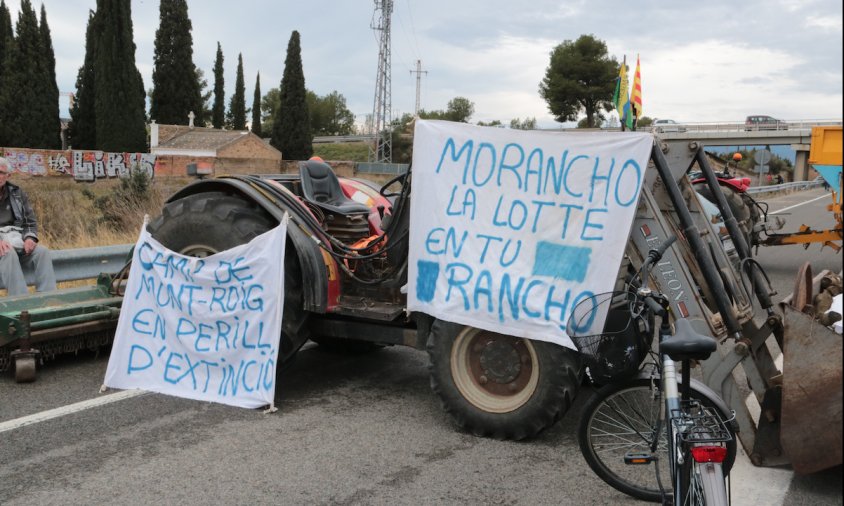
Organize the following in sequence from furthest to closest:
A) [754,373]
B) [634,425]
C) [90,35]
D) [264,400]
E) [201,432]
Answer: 1. [90,35]
2. [264,400]
3. [201,432]
4. [754,373]
5. [634,425]

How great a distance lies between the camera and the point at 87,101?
2029 inches

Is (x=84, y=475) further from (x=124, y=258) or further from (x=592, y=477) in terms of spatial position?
(x=124, y=258)

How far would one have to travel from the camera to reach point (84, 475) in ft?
14.1

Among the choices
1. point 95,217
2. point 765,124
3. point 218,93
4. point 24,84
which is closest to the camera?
point 95,217

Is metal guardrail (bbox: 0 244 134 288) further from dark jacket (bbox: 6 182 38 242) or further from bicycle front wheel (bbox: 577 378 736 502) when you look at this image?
bicycle front wheel (bbox: 577 378 736 502)

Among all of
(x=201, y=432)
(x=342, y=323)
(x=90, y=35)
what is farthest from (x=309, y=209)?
(x=90, y=35)

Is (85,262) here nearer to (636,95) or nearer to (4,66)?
(636,95)

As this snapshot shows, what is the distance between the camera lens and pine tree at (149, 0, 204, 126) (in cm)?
5941

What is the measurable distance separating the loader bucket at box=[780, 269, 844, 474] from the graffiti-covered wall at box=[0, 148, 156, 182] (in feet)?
116

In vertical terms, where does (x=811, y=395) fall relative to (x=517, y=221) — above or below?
below

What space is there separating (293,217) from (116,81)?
46.3 meters

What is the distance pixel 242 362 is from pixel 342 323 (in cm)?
79

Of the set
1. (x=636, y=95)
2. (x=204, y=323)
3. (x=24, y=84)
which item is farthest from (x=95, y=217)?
(x=24, y=84)

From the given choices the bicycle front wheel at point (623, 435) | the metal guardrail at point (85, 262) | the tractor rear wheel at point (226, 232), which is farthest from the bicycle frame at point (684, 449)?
the metal guardrail at point (85, 262)
